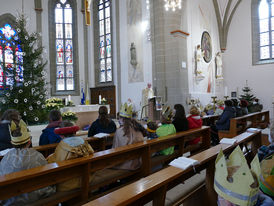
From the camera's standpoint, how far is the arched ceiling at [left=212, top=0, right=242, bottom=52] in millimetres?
13461

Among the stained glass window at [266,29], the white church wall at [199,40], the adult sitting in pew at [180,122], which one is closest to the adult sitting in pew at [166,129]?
the adult sitting in pew at [180,122]

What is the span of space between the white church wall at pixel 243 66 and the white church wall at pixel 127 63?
6604 mm

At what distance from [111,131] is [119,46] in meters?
8.84

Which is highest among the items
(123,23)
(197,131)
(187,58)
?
(123,23)

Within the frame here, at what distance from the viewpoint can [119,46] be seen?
12227 millimetres

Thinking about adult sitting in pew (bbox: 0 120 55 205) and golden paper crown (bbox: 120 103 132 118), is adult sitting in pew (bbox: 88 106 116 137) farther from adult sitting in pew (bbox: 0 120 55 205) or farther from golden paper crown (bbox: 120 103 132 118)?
adult sitting in pew (bbox: 0 120 55 205)

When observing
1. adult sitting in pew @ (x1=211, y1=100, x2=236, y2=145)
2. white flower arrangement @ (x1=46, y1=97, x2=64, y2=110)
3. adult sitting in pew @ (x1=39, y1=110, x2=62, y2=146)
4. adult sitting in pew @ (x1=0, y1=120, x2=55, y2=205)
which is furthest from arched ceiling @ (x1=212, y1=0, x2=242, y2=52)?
adult sitting in pew @ (x1=0, y1=120, x2=55, y2=205)

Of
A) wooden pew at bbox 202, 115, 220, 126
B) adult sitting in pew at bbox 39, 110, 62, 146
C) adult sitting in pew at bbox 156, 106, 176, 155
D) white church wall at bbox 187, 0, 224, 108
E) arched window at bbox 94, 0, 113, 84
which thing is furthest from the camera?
arched window at bbox 94, 0, 113, 84

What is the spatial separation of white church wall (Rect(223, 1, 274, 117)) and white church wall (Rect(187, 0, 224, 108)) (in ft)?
3.35

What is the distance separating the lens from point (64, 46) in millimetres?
13898

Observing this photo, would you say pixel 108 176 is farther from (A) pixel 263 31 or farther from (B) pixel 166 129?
(A) pixel 263 31

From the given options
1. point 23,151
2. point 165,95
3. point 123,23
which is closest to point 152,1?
point 123,23

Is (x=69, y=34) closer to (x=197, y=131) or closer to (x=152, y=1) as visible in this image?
(x=152, y=1)

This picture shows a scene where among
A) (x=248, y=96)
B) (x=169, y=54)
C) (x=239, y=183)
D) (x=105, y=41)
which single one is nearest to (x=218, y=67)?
(x=248, y=96)
